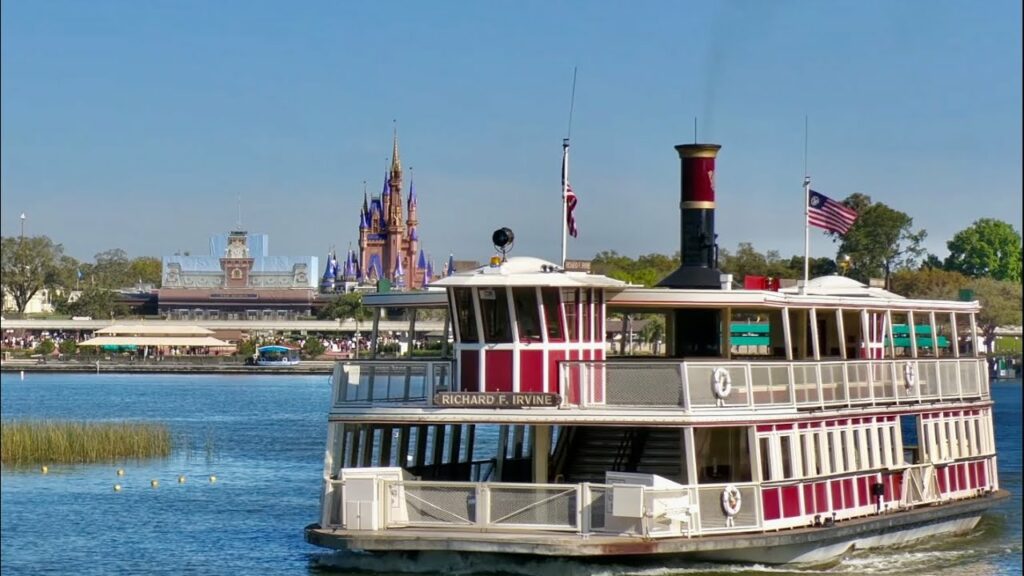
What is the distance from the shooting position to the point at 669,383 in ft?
82.6

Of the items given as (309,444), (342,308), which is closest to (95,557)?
(309,444)

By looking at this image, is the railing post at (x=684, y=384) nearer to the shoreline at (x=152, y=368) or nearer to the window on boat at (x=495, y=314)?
Result: the window on boat at (x=495, y=314)

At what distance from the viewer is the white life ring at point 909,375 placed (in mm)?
30891

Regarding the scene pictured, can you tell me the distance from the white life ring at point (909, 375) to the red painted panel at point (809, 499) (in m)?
4.55

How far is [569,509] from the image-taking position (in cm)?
2430

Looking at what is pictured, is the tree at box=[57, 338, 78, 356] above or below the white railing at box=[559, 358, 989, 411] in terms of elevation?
above

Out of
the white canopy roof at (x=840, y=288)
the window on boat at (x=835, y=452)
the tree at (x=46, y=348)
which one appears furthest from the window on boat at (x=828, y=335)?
the tree at (x=46, y=348)

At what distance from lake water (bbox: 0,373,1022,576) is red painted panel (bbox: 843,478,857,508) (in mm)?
910

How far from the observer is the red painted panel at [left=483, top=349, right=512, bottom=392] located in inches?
1008

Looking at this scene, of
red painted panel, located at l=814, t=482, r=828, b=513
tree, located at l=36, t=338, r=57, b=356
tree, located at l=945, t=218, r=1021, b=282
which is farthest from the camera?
tree, located at l=36, t=338, r=57, b=356

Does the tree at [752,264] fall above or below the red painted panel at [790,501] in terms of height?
above

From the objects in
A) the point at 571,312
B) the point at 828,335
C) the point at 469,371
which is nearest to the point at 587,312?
the point at 571,312

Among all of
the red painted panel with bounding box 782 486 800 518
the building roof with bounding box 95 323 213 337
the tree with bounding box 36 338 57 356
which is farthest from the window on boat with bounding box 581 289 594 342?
the building roof with bounding box 95 323 213 337

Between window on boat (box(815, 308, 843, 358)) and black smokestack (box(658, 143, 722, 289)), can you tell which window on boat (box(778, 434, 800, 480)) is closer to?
black smokestack (box(658, 143, 722, 289))
